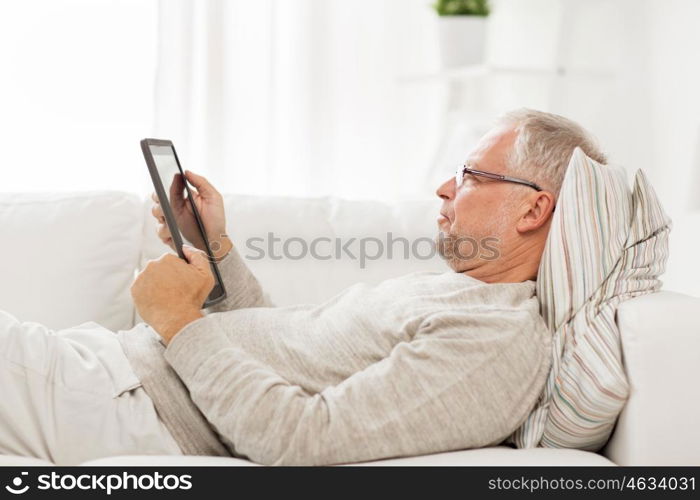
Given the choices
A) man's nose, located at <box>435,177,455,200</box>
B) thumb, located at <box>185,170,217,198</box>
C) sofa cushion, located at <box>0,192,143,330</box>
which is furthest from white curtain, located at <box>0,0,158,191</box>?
man's nose, located at <box>435,177,455,200</box>

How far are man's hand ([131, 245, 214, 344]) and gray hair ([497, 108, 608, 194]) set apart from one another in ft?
1.83

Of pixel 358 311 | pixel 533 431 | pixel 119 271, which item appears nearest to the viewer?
pixel 533 431

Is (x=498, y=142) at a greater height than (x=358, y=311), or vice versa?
(x=498, y=142)

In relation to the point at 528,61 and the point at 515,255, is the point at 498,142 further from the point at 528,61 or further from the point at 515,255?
the point at 528,61

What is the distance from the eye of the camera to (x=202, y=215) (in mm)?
1555

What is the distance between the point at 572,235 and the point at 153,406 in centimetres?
69

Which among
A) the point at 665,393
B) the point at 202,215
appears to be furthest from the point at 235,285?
the point at 665,393

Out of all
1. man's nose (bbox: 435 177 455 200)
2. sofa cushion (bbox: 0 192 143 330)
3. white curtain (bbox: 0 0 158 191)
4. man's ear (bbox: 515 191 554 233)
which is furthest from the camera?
white curtain (bbox: 0 0 158 191)

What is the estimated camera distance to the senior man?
1.05m

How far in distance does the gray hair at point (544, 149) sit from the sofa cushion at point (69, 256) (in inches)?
33.7

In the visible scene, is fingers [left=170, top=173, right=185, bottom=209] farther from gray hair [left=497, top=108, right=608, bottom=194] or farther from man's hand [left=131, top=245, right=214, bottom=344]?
gray hair [left=497, top=108, right=608, bottom=194]

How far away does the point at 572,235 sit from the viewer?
123cm

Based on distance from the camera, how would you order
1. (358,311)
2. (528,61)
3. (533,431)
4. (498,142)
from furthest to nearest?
(528,61) < (498,142) < (358,311) < (533,431)
